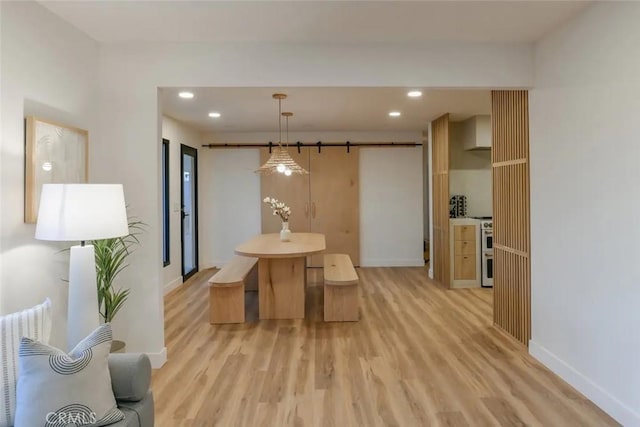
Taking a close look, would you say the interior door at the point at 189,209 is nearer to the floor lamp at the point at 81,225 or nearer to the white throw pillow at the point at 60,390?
the floor lamp at the point at 81,225

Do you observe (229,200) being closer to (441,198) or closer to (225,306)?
(225,306)

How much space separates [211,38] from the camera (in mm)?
2812

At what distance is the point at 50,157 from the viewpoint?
2309 mm

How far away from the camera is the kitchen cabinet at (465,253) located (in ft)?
17.3

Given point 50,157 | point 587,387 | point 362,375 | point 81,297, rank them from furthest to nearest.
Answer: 1. point 362,375
2. point 587,387
3. point 50,157
4. point 81,297

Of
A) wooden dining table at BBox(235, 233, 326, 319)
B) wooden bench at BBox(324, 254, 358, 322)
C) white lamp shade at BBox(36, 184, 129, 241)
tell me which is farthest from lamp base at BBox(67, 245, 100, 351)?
wooden bench at BBox(324, 254, 358, 322)

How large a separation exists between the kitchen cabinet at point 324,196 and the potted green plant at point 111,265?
12.6 ft

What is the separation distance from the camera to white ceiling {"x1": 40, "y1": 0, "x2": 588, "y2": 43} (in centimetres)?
235

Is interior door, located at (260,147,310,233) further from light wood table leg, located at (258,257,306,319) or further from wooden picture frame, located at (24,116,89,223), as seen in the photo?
wooden picture frame, located at (24,116,89,223)

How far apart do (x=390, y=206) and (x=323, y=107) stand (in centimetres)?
265

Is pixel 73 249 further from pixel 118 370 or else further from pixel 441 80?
pixel 441 80

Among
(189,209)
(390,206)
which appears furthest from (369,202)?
(189,209)

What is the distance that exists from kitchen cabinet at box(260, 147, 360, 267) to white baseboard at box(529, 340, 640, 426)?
154 inches

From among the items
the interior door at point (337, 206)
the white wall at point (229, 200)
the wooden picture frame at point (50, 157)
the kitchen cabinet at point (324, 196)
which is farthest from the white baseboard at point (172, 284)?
the wooden picture frame at point (50, 157)
